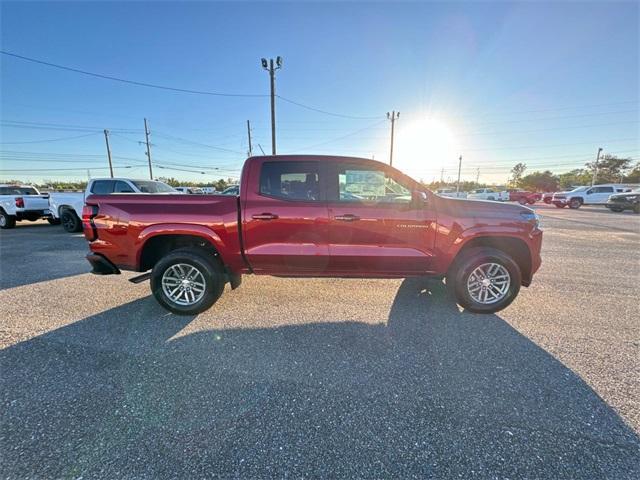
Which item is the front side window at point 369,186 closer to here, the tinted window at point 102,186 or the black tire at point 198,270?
the black tire at point 198,270

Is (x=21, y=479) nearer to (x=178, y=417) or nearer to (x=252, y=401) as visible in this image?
(x=178, y=417)

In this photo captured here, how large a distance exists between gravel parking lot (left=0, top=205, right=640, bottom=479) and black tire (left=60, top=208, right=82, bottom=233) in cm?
679

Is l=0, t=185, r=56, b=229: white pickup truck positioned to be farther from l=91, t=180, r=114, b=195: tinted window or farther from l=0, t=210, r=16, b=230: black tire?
l=91, t=180, r=114, b=195: tinted window

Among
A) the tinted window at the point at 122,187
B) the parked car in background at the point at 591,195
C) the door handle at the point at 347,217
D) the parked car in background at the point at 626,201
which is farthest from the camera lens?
the parked car in background at the point at 591,195

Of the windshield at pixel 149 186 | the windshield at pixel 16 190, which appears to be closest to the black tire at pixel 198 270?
the windshield at pixel 149 186

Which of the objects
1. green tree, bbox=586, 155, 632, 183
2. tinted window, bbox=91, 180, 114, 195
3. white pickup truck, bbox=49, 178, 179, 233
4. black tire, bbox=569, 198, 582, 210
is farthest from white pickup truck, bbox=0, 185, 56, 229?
green tree, bbox=586, 155, 632, 183

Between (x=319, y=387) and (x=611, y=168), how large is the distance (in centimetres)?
A: 9097

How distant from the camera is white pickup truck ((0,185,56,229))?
10297 mm

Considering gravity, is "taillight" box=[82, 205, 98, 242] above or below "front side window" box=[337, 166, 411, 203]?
below

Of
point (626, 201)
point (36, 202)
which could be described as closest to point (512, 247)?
point (36, 202)

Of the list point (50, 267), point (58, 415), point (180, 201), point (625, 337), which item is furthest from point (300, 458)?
point (50, 267)

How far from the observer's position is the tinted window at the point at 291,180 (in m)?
3.43

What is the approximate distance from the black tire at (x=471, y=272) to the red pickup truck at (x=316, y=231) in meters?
0.01

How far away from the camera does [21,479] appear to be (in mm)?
1540
